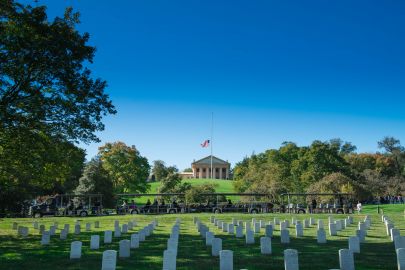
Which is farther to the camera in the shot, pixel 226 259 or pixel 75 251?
pixel 75 251

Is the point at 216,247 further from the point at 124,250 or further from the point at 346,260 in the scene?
the point at 346,260

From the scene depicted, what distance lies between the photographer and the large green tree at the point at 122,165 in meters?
60.2

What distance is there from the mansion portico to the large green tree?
2654 inches

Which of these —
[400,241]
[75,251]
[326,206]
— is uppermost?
[326,206]

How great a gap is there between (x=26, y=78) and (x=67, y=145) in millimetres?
4030

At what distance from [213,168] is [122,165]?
233 feet

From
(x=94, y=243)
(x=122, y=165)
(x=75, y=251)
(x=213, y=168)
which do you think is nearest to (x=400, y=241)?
(x=75, y=251)

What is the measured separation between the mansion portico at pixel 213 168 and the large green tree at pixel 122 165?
67.4 metres

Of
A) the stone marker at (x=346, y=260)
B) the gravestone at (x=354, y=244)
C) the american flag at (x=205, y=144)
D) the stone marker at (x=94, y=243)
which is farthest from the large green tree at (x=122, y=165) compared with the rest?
the stone marker at (x=346, y=260)

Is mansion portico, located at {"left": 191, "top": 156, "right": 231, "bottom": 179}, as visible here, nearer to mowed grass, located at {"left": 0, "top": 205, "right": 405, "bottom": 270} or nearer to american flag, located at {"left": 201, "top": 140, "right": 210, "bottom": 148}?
american flag, located at {"left": 201, "top": 140, "right": 210, "bottom": 148}

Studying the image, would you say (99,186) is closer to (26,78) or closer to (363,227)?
(26,78)

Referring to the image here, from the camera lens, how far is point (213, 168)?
12938 cm

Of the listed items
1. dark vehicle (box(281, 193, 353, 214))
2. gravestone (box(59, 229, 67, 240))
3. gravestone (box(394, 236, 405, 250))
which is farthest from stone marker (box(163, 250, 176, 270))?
dark vehicle (box(281, 193, 353, 214))

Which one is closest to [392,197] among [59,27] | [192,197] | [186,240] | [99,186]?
[192,197]
